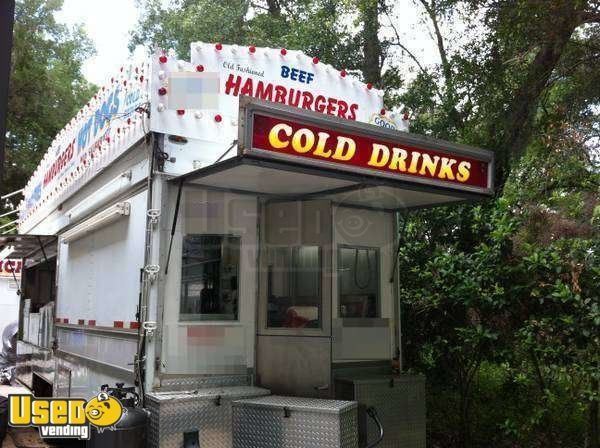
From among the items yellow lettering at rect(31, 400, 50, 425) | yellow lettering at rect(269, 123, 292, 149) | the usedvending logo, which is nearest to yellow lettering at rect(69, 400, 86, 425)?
the usedvending logo

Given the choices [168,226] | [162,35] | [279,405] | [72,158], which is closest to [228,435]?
[279,405]

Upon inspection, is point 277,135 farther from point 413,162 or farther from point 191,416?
point 191,416

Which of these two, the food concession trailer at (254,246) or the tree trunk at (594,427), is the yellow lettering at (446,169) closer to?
the food concession trailer at (254,246)

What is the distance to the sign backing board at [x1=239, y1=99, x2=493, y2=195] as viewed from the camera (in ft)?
13.5

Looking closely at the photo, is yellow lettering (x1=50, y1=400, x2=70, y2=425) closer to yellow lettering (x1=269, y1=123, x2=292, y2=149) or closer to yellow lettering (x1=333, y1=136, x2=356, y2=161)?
yellow lettering (x1=269, y1=123, x2=292, y2=149)

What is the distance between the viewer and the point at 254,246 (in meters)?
5.48

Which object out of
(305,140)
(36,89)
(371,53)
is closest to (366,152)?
(305,140)

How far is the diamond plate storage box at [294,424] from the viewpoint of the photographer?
443 cm

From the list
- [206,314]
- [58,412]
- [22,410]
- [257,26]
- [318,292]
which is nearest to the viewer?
[22,410]

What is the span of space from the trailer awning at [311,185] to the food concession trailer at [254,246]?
1.0 inches

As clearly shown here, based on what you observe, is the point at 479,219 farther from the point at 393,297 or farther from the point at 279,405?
the point at 279,405

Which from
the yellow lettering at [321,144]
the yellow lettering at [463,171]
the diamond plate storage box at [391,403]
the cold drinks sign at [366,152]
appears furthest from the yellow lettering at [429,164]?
the diamond plate storage box at [391,403]

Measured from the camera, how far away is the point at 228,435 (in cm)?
478

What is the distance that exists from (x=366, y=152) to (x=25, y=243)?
6090 mm
